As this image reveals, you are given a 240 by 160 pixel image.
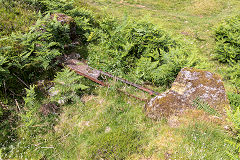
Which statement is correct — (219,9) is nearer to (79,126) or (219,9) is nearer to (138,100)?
(138,100)

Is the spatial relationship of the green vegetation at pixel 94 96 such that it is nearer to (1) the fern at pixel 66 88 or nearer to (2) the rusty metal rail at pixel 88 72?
(1) the fern at pixel 66 88

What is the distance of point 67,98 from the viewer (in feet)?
19.7

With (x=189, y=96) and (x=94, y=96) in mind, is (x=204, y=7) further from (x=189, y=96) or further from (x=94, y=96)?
(x=94, y=96)

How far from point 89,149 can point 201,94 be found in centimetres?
399

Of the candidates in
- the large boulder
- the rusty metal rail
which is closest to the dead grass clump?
the large boulder

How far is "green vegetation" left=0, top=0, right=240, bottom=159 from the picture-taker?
4367 mm

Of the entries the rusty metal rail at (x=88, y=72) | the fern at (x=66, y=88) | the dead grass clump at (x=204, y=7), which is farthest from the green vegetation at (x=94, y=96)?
the dead grass clump at (x=204, y=7)

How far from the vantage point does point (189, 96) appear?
5.55 meters

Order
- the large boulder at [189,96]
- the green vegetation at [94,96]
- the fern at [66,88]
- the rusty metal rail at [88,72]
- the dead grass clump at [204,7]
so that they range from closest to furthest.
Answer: the green vegetation at [94,96] → the large boulder at [189,96] → the fern at [66,88] → the rusty metal rail at [88,72] → the dead grass clump at [204,7]

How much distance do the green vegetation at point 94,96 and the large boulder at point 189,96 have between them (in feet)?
0.91

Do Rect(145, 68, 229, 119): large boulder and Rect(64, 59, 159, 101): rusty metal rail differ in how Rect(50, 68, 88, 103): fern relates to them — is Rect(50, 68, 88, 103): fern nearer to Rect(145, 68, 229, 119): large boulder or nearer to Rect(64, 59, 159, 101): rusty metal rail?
Rect(64, 59, 159, 101): rusty metal rail

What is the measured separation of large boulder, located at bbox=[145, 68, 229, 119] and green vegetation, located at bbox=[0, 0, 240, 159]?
0.91 feet

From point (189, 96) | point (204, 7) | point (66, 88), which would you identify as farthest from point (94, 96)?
point (204, 7)

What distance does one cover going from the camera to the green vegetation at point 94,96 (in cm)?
437
